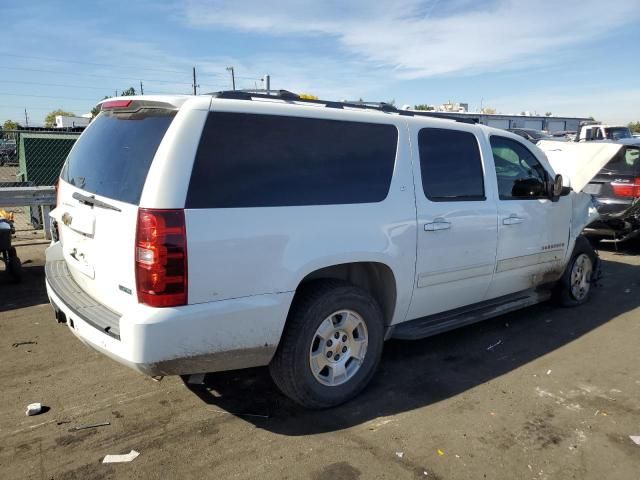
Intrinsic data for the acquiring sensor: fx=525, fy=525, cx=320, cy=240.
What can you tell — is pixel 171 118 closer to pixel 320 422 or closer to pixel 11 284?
pixel 320 422

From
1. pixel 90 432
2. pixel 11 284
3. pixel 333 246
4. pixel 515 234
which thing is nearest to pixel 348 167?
pixel 333 246

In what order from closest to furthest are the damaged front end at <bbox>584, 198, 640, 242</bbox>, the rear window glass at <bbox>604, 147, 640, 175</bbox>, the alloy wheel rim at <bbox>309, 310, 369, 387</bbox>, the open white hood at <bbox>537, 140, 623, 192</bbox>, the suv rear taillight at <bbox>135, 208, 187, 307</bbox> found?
the suv rear taillight at <bbox>135, 208, 187, 307</bbox>, the alloy wheel rim at <bbox>309, 310, 369, 387</bbox>, the open white hood at <bbox>537, 140, 623, 192</bbox>, the damaged front end at <bbox>584, 198, 640, 242</bbox>, the rear window glass at <bbox>604, 147, 640, 175</bbox>

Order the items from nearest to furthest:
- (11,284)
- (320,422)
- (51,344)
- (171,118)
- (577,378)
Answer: (171,118) < (320,422) < (577,378) < (51,344) < (11,284)

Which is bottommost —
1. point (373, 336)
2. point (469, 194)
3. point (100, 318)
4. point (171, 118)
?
point (373, 336)

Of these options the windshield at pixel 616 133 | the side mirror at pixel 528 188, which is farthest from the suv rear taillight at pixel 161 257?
the windshield at pixel 616 133

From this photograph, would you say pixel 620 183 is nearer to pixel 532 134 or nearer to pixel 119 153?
pixel 119 153

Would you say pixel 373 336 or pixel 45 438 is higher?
pixel 373 336

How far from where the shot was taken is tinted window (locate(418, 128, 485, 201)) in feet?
13.1

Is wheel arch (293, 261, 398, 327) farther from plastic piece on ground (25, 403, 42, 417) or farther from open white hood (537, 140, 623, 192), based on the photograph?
open white hood (537, 140, 623, 192)

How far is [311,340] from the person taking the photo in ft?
10.9

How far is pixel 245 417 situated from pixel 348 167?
1790 millimetres

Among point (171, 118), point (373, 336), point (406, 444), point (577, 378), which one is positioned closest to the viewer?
point (171, 118)

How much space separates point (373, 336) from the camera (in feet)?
12.2

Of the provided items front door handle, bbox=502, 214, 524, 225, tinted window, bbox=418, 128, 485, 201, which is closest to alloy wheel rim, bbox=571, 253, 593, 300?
front door handle, bbox=502, 214, 524, 225
